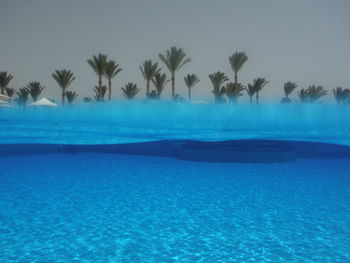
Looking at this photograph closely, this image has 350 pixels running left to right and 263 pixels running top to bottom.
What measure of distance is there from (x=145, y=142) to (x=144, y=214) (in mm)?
11079

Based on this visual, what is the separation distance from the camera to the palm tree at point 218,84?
35.8 metres

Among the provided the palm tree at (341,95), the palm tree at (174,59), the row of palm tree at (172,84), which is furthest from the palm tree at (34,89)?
the palm tree at (341,95)

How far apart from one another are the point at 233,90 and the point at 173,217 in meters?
32.3

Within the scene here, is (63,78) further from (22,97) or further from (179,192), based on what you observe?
(179,192)

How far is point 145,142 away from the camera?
1669cm

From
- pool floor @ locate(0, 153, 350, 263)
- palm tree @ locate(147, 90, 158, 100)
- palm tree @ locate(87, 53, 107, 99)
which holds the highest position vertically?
palm tree @ locate(87, 53, 107, 99)

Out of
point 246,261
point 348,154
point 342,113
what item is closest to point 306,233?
point 246,261

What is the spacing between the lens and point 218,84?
36375 mm

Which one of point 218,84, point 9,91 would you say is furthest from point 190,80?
point 9,91

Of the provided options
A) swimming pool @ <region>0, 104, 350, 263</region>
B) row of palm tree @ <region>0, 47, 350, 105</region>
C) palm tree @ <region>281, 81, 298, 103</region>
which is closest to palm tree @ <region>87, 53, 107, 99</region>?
row of palm tree @ <region>0, 47, 350, 105</region>

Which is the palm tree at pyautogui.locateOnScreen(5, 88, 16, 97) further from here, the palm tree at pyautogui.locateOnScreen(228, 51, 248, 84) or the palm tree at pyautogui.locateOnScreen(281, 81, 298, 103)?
the palm tree at pyautogui.locateOnScreen(281, 81, 298, 103)

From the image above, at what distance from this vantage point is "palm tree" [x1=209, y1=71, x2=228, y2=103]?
3584 centimetres

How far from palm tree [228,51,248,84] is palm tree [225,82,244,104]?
2.17m

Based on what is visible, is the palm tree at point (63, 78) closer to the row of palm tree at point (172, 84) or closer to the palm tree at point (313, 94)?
the row of palm tree at point (172, 84)
